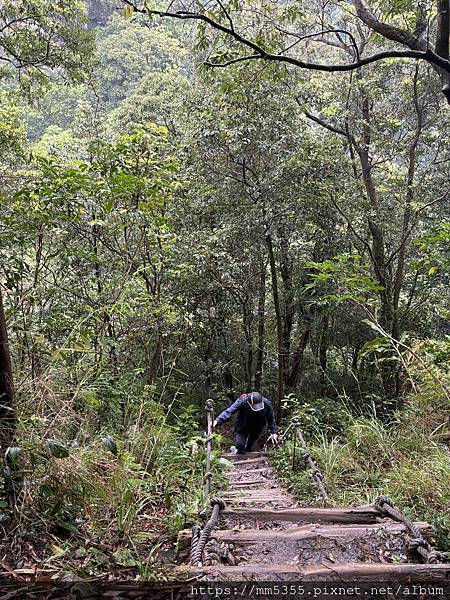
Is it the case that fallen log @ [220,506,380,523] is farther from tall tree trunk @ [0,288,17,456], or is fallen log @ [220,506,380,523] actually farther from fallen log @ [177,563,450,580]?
tall tree trunk @ [0,288,17,456]

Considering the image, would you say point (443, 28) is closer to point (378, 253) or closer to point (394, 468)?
point (394, 468)

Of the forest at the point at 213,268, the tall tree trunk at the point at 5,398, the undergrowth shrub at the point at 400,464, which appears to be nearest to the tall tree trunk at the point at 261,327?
the forest at the point at 213,268

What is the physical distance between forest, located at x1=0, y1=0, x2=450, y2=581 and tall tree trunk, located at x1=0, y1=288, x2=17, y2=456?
0.01m

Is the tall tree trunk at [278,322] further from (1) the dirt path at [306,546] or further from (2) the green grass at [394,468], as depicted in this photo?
(1) the dirt path at [306,546]

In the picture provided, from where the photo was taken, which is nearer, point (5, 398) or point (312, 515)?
point (5, 398)

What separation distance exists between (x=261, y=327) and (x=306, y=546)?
7.52m

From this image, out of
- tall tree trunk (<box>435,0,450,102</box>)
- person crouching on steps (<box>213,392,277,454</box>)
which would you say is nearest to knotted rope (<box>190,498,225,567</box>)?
person crouching on steps (<box>213,392,277,454</box>)

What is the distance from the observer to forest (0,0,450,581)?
3.00 metres

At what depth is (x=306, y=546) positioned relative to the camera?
2.70 meters

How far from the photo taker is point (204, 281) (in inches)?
365

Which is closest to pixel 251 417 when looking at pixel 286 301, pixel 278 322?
pixel 278 322

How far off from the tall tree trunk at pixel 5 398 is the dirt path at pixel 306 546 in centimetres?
118

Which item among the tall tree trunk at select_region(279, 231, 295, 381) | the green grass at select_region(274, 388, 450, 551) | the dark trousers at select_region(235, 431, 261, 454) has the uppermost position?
the tall tree trunk at select_region(279, 231, 295, 381)

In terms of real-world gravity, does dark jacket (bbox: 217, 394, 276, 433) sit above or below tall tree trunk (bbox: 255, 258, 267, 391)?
below
